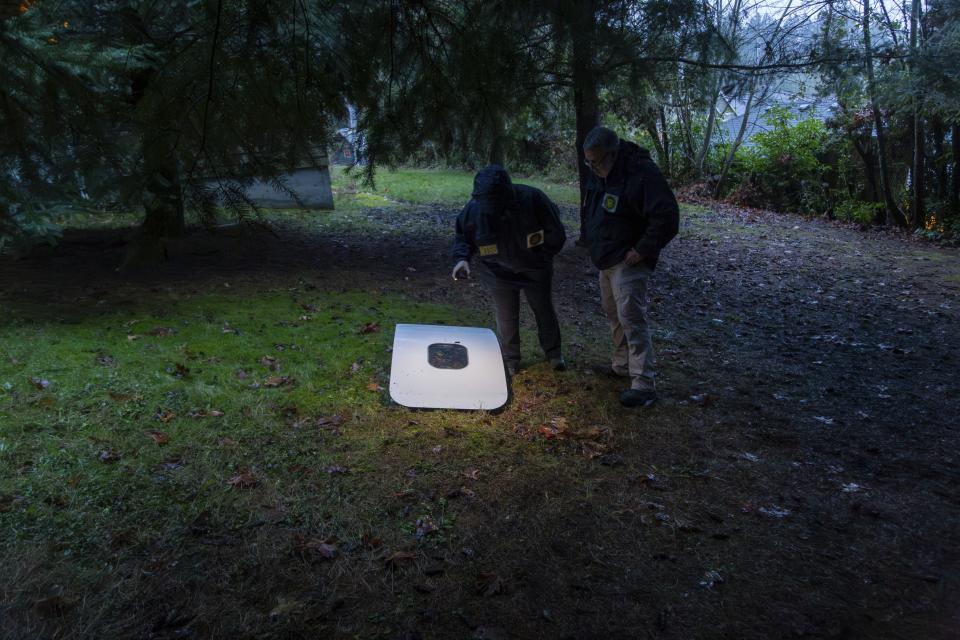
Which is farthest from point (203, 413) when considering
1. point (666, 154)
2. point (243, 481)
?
point (666, 154)

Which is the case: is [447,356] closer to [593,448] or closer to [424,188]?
[593,448]

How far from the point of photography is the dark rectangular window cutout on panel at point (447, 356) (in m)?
5.42

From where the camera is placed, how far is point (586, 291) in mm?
9008

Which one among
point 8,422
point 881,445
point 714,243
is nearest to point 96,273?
point 8,422

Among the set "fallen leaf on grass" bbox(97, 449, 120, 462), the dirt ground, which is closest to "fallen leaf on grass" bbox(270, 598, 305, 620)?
the dirt ground

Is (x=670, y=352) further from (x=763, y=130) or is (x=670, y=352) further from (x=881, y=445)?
(x=763, y=130)

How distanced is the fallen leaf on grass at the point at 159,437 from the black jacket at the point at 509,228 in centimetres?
237

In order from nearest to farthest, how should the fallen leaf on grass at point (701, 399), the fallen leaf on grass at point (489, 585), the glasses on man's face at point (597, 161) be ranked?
1. the fallen leaf on grass at point (489, 585)
2. the glasses on man's face at point (597, 161)
3. the fallen leaf on grass at point (701, 399)

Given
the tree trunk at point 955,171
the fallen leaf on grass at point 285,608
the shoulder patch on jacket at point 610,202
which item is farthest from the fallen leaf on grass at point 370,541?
the tree trunk at point 955,171

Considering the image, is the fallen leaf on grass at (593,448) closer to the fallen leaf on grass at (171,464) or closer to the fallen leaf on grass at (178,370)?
the fallen leaf on grass at (171,464)

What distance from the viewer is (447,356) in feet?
18.0

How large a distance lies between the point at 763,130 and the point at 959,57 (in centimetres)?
1085

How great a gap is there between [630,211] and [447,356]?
1812 millimetres

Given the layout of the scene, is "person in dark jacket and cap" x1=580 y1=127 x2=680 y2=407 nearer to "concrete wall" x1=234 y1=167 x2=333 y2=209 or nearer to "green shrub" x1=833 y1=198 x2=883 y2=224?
"concrete wall" x1=234 y1=167 x2=333 y2=209
